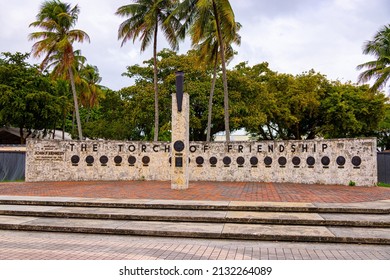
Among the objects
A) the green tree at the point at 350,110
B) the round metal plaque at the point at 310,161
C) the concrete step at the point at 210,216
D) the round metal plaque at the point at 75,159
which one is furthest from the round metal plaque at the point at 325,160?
the green tree at the point at 350,110

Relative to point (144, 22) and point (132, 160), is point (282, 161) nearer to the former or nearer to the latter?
point (132, 160)

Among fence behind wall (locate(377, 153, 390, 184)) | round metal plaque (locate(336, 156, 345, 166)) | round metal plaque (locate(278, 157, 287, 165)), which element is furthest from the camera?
fence behind wall (locate(377, 153, 390, 184))

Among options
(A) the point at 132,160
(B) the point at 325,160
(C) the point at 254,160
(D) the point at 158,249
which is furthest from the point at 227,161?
(D) the point at 158,249

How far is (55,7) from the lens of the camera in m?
23.6

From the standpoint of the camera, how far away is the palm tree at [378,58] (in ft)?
83.0

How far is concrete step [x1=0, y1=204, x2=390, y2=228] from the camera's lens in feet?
27.3

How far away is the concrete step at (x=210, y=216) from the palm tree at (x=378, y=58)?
61.9 ft

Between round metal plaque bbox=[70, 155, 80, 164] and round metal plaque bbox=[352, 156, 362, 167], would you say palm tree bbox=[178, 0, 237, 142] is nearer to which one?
round metal plaque bbox=[352, 156, 362, 167]

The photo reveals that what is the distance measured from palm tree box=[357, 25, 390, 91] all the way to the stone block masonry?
11784 millimetres

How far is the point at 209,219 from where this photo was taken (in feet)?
28.5

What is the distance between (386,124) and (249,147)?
28688mm

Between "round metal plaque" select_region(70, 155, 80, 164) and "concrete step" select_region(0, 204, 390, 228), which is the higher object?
"round metal plaque" select_region(70, 155, 80, 164)

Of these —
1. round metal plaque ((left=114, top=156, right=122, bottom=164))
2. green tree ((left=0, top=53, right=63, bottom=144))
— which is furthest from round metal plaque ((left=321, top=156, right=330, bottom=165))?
green tree ((left=0, top=53, right=63, bottom=144))

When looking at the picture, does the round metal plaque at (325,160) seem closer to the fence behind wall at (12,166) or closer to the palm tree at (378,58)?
the palm tree at (378,58)
